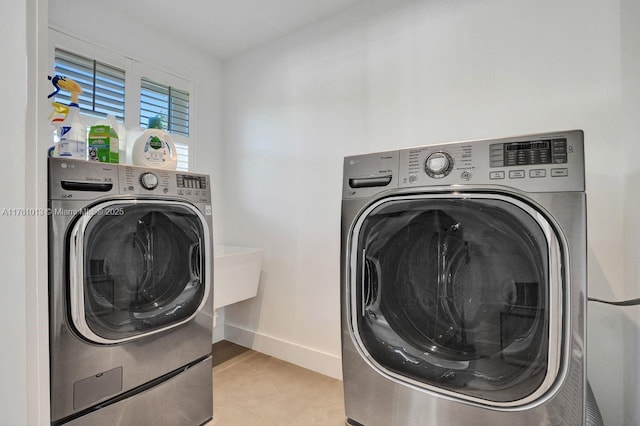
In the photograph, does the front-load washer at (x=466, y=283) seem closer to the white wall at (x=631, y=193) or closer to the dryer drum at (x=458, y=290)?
the dryer drum at (x=458, y=290)

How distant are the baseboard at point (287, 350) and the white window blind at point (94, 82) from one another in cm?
187

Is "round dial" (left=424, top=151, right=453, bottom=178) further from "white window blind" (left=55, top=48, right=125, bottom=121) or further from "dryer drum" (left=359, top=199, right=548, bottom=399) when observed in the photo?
"white window blind" (left=55, top=48, right=125, bottom=121)

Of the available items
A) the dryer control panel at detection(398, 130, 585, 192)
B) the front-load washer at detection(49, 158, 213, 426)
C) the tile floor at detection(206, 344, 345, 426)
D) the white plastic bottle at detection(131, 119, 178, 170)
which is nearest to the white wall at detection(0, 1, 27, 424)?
the front-load washer at detection(49, 158, 213, 426)

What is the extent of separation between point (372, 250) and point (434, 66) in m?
1.27

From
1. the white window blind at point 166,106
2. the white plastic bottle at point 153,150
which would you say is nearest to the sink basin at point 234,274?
the white plastic bottle at point 153,150

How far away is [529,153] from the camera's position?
84 cm

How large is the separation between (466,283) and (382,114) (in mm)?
1274

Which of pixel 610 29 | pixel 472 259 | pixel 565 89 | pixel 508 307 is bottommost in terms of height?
pixel 508 307

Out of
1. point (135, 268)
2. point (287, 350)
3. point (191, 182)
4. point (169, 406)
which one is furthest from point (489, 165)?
point (287, 350)

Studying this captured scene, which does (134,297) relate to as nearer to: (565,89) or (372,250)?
(372,250)

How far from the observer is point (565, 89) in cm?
141

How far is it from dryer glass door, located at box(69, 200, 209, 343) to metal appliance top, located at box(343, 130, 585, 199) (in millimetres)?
915

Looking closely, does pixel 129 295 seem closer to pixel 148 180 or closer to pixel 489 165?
pixel 148 180

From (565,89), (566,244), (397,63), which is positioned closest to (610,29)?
(565,89)
